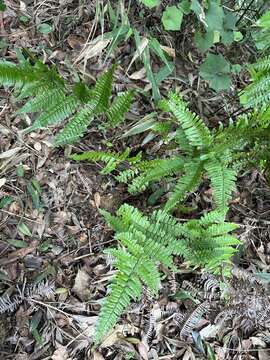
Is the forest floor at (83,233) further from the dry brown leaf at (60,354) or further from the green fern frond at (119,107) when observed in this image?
the green fern frond at (119,107)

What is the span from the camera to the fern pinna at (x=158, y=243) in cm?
233

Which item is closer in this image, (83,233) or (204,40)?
(83,233)

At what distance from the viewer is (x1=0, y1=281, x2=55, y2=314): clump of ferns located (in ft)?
8.38

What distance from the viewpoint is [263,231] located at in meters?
2.99

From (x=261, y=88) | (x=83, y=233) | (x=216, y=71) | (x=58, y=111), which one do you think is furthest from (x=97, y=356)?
(x=216, y=71)

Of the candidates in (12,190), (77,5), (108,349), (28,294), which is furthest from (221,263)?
(77,5)

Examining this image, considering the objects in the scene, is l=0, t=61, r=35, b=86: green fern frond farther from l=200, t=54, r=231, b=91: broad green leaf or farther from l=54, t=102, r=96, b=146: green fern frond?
l=200, t=54, r=231, b=91: broad green leaf

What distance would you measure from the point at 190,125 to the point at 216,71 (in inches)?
27.7

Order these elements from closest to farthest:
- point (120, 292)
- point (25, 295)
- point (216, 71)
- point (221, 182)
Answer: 1. point (120, 292)
2. point (221, 182)
3. point (25, 295)
4. point (216, 71)

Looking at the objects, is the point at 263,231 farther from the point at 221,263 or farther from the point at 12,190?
the point at 12,190

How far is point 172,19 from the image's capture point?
9.58ft

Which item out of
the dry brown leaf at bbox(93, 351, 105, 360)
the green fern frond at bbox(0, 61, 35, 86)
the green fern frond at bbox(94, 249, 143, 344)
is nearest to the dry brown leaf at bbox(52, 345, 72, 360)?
the dry brown leaf at bbox(93, 351, 105, 360)

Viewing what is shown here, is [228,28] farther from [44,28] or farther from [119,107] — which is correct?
[44,28]

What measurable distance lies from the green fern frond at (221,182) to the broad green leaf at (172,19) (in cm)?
99
